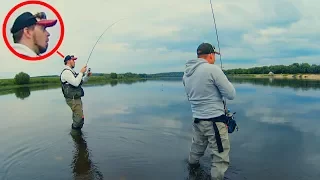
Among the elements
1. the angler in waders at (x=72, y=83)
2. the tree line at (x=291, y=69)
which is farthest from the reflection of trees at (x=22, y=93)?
the tree line at (x=291, y=69)

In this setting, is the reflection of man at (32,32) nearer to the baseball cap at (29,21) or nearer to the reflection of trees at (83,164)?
the baseball cap at (29,21)

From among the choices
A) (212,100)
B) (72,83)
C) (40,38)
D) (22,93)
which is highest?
(40,38)

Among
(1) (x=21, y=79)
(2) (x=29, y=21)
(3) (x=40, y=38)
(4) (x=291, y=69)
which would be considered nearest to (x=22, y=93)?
(3) (x=40, y=38)

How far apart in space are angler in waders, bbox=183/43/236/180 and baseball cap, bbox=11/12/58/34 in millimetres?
3884

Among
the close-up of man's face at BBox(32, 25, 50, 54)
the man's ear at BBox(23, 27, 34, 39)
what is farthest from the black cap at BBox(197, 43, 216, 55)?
the man's ear at BBox(23, 27, 34, 39)

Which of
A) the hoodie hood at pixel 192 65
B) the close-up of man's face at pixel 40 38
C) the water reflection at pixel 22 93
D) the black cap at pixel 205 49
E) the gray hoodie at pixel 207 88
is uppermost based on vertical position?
the close-up of man's face at pixel 40 38

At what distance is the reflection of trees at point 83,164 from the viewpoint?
5.38 m

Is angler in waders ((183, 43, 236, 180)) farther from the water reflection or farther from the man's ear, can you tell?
the water reflection

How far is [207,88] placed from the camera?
193 inches

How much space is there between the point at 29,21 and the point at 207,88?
14.3ft

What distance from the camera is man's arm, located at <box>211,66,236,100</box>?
187 inches

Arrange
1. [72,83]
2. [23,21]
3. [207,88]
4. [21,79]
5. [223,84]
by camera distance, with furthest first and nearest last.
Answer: [21,79] → [72,83] → [23,21] → [207,88] → [223,84]

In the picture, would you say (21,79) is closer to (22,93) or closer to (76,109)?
(22,93)

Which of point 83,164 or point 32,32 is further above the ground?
point 32,32
